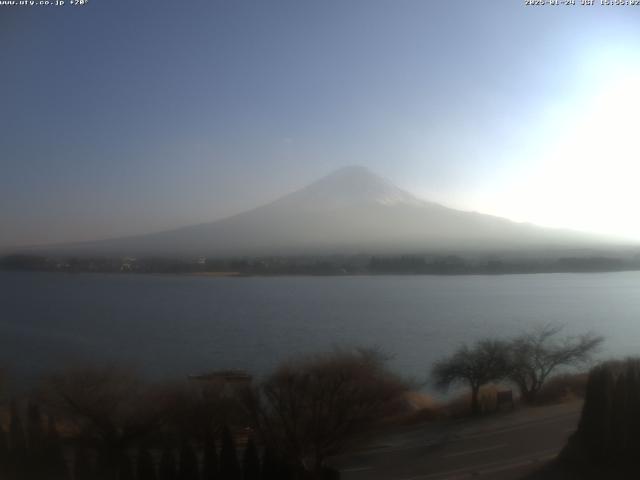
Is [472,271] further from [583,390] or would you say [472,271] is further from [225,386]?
[225,386]

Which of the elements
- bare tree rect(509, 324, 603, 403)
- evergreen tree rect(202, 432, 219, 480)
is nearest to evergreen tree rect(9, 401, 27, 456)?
evergreen tree rect(202, 432, 219, 480)

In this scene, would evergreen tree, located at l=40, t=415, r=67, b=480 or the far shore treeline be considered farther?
the far shore treeline

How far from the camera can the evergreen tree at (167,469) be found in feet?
13.4

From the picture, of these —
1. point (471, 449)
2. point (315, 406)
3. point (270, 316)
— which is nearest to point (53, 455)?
point (315, 406)

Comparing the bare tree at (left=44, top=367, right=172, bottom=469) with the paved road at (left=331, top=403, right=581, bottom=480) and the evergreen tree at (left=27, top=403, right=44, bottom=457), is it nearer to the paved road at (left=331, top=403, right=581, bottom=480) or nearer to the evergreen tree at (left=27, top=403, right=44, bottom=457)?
the evergreen tree at (left=27, top=403, right=44, bottom=457)

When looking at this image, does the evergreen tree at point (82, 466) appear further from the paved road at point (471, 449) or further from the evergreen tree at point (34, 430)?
the paved road at point (471, 449)

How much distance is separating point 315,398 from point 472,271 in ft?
9.30

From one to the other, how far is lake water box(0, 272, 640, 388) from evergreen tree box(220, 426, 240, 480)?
2.71 feet

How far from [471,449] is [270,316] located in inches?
93.6

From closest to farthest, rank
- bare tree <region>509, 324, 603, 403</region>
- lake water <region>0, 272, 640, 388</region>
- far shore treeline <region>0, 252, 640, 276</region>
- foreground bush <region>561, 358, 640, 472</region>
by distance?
1. foreground bush <region>561, 358, 640, 472</region>
2. lake water <region>0, 272, 640, 388</region>
3. bare tree <region>509, 324, 603, 403</region>
4. far shore treeline <region>0, 252, 640, 276</region>

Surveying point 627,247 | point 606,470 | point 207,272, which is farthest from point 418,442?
point 627,247

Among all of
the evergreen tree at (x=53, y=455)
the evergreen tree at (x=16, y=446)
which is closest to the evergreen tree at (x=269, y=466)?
the evergreen tree at (x=53, y=455)

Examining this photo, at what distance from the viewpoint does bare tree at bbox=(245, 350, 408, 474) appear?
4.46 meters

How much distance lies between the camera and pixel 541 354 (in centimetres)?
562
